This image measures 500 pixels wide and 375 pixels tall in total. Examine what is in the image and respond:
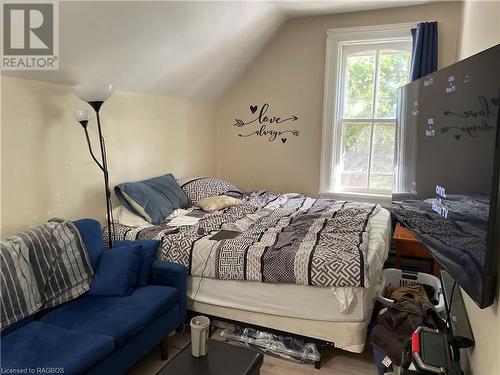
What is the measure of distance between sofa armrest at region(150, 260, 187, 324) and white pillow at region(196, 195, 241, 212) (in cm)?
101

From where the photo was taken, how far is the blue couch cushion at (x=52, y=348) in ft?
4.91

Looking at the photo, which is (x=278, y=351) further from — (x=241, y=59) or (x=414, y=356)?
(x=241, y=59)

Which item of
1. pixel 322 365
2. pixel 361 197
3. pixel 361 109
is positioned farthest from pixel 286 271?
pixel 361 109

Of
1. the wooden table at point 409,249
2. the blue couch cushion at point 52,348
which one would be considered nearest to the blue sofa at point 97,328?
the blue couch cushion at point 52,348

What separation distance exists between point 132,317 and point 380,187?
3060 millimetres

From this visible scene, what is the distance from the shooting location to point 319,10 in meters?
3.81

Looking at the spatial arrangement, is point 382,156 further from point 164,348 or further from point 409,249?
point 164,348

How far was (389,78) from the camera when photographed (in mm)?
3895

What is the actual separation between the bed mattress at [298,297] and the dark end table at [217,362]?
529 mm

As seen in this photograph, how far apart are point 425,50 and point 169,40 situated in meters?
2.40

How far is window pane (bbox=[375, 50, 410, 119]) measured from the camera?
12.6 feet

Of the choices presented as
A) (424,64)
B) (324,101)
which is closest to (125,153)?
(324,101)

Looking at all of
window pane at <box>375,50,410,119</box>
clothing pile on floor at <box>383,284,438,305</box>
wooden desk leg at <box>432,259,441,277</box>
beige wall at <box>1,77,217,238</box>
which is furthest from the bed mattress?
window pane at <box>375,50,410,119</box>

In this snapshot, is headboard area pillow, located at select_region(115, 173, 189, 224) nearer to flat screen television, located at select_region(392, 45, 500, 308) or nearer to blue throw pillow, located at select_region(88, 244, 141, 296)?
blue throw pillow, located at select_region(88, 244, 141, 296)
